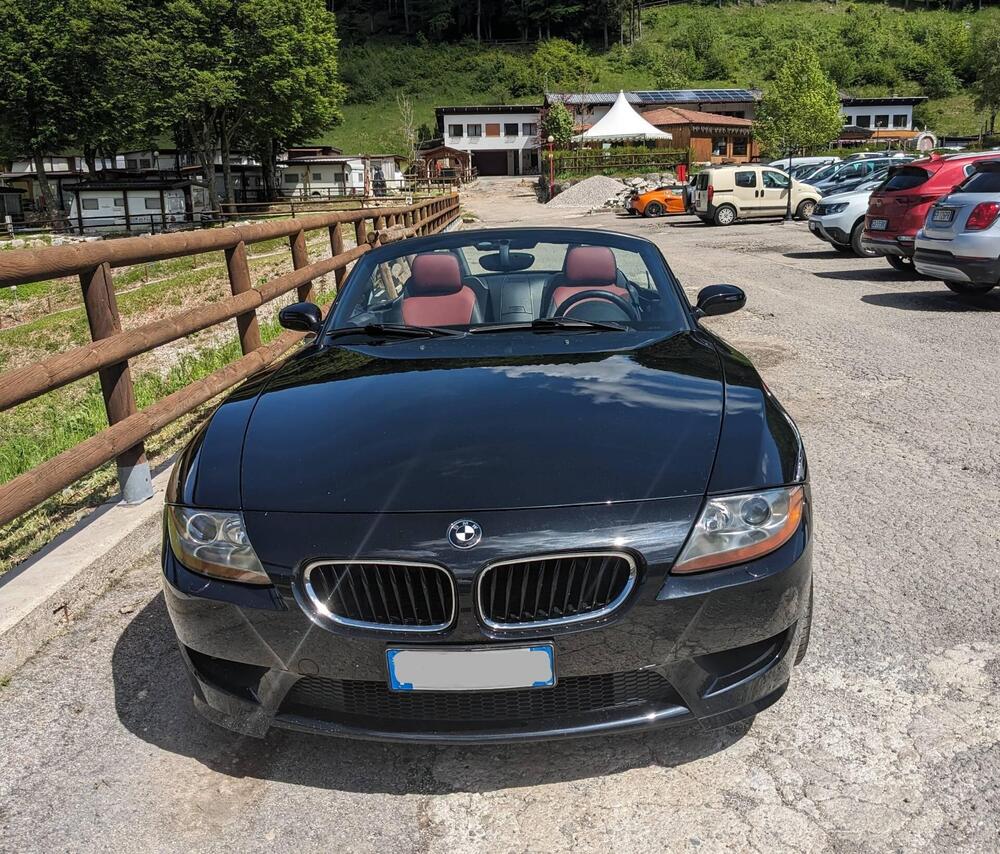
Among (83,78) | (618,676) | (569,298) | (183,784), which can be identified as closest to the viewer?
(618,676)

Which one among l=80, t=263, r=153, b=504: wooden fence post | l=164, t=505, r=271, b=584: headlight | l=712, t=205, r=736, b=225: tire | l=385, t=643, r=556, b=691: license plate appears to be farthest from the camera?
l=712, t=205, r=736, b=225: tire

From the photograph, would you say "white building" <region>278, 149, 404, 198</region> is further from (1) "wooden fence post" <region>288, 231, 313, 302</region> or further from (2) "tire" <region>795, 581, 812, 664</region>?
(2) "tire" <region>795, 581, 812, 664</region>

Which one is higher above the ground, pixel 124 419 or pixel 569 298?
pixel 569 298

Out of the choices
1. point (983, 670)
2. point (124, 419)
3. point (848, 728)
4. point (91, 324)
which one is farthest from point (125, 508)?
point (983, 670)

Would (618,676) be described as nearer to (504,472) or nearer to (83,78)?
(504,472)

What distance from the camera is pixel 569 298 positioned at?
3.95 m

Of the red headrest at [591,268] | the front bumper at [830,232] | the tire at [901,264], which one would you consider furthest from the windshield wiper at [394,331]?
the front bumper at [830,232]

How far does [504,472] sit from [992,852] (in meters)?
1.44

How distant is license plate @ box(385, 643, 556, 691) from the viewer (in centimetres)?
218

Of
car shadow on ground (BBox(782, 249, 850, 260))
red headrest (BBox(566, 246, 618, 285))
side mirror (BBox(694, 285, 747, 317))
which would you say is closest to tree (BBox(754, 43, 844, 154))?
car shadow on ground (BBox(782, 249, 850, 260))

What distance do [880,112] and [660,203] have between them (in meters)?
70.9

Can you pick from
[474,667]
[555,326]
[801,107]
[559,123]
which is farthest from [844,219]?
[559,123]

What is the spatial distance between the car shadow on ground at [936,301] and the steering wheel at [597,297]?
8.05 m

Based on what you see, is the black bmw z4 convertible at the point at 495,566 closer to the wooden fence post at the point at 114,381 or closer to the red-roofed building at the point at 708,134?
the wooden fence post at the point at 114,381
